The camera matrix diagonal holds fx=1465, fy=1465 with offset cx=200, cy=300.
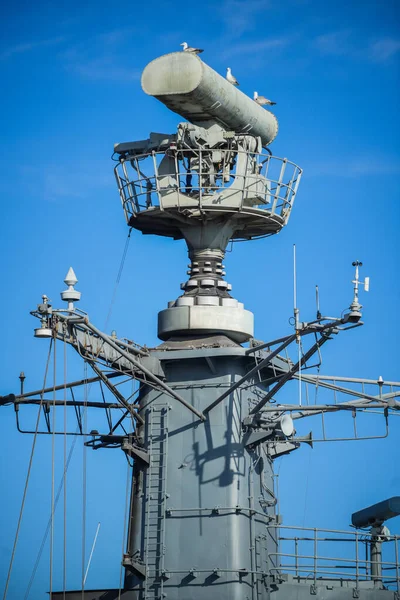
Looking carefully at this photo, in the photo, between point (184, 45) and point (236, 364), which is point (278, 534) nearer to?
point (236, 364)

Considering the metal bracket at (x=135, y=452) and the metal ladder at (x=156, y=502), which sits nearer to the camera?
the metal ladder at (x=156, y=502)

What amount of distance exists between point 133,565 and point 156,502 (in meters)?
2.30

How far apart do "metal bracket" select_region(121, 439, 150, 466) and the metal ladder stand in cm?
22

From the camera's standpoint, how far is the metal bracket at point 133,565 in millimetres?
46750

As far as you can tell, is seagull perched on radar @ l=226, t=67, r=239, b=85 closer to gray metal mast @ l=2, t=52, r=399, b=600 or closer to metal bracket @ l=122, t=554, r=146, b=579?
gray metal mast @ l=2, t=52, r=399, b=600

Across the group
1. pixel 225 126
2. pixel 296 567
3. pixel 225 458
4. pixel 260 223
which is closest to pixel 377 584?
pixel 296 567

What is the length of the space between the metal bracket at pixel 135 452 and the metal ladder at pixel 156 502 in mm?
219

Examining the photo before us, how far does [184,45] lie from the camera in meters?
50.9

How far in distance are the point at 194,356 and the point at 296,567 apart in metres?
7.92

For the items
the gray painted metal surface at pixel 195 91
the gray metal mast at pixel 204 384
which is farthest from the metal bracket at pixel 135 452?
the gray painted metal surface at pixel 195 91

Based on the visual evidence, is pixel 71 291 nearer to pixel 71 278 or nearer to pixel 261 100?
pixel 71 278

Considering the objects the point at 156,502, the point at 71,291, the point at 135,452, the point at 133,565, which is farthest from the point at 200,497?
the point at 71,291

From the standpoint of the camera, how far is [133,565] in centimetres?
4688

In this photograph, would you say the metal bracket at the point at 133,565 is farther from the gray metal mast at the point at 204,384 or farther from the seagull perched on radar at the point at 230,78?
the seagull perched on radar at the point at 230,78
